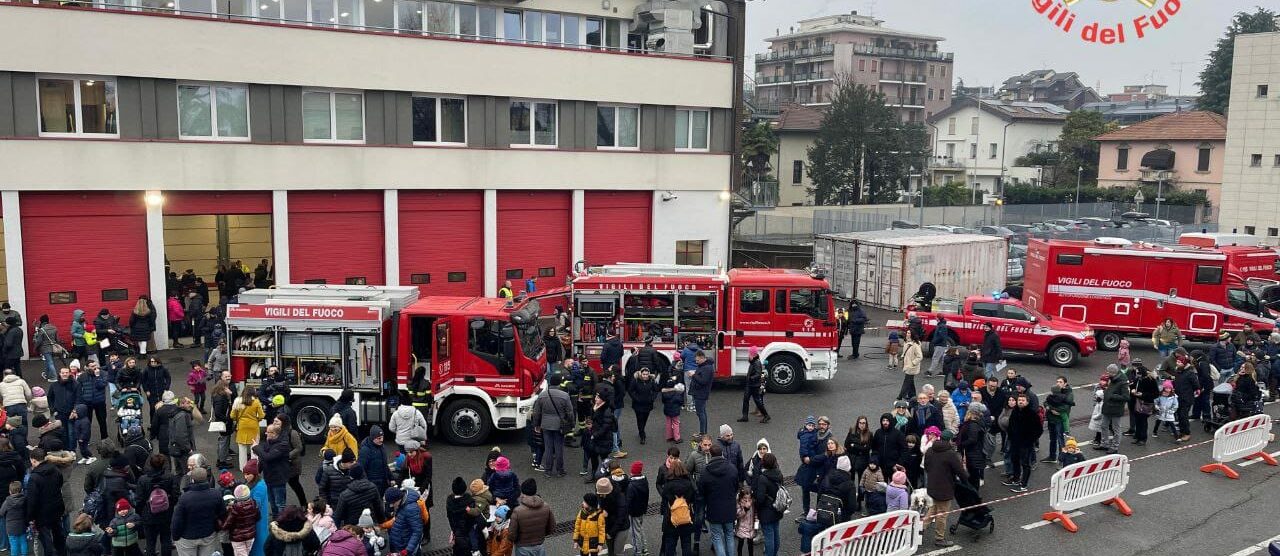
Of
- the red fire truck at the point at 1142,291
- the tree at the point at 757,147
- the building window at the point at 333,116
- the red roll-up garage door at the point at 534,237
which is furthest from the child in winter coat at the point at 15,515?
the tree at the point at 757,147

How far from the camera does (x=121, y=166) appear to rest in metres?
23.1

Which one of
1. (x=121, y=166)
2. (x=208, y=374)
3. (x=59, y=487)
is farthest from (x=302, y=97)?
(x=59, y=487)

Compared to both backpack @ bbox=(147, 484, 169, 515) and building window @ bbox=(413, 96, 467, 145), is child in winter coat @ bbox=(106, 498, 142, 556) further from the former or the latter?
building window @ bbox=(413, 96, 467, 145)

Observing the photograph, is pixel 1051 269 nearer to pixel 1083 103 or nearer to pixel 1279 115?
pixel 1279 115

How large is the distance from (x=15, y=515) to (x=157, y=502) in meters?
1.78

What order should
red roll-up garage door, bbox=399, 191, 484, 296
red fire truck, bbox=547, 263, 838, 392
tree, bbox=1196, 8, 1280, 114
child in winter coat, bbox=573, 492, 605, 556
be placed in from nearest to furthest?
child in winter coat, bbox=573, 492, 605, 556
red fire truck, bbox=547, 263, 838, 392
red roll-up garage door, bbox=399, 191, 484, 296
tree, bbox=1196, 8, 1280, 114

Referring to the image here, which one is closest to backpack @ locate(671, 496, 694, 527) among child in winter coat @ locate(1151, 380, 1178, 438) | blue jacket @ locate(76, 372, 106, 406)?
blue jacket @ locate(76, 372, 106, 406)

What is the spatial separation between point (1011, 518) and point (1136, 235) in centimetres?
4241

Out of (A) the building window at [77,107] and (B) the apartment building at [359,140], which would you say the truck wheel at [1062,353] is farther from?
(A) the building window at [77,107]

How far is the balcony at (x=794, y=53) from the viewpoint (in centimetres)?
10631

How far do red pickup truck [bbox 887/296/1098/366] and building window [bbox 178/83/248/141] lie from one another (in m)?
17.4

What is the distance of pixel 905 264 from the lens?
30109 mm

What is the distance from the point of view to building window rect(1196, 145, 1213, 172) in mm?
65812

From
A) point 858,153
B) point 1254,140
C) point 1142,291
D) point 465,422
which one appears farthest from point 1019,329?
point 858,153
